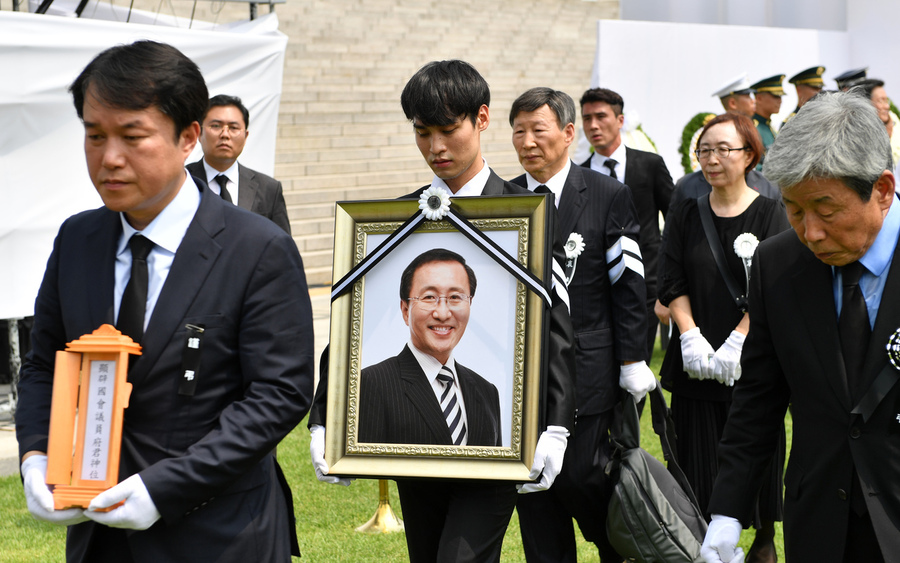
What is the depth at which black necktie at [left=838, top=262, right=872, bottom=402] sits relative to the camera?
2.50 metres

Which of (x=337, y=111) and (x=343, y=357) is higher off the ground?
(x=337, y=111)

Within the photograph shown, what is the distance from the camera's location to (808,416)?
2594mm

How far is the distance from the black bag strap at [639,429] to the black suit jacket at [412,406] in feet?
3.54

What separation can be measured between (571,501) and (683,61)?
1475cm

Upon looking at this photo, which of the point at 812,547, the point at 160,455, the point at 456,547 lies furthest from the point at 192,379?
the point at 812,547

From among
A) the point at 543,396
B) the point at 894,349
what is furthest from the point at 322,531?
the point at 894,349

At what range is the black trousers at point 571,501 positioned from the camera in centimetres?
424

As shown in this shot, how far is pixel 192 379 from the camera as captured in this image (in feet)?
7.88

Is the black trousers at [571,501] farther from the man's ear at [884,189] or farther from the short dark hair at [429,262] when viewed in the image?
the man's ear at [884,189]

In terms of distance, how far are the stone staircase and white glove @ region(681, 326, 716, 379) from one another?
9286 millimetres

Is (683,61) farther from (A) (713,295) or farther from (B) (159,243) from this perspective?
(B) (159,243)

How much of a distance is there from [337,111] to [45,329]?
15.2 m

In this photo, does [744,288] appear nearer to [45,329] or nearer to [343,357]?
[343,357]

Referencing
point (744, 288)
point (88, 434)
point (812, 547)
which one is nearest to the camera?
point (88, 434)
